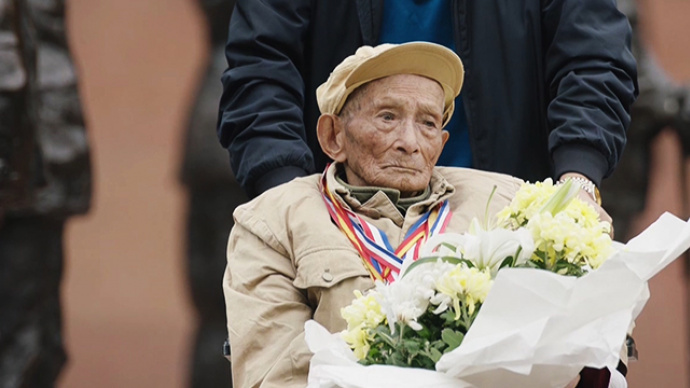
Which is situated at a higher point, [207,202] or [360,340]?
[360,340]

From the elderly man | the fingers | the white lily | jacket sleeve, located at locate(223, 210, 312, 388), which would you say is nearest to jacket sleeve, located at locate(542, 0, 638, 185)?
the fingers

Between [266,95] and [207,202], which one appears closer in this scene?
[266,95]

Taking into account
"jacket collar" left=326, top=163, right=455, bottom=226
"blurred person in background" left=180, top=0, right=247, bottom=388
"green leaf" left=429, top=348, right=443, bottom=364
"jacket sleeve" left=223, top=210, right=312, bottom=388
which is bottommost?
"blurred person in background" left=180, top=0, right=247, bottom=388

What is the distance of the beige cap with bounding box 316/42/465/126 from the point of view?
347 centimetres

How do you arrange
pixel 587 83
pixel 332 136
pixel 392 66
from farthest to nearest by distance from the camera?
1. pixel 587 83
2. pixel 332 136
3. pixel 392 66

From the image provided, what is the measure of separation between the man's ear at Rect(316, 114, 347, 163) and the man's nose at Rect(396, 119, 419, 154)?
0.18 meters

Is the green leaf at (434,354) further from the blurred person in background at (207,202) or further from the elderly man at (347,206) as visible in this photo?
the blurred person in background at (207,202)

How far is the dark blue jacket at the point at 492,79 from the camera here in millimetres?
3971

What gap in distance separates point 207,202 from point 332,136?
2688 millimetres

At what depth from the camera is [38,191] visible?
598 cm

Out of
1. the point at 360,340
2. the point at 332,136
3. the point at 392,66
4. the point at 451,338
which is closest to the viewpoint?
the point at 451,338

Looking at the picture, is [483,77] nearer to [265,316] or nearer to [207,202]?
[265,316]

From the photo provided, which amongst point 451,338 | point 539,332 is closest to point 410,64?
point 451,338

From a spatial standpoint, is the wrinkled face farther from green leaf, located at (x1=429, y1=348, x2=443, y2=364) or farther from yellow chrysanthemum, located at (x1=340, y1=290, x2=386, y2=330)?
green leaf, located at (x1=429, y1=348, x2=443, y2=364)
